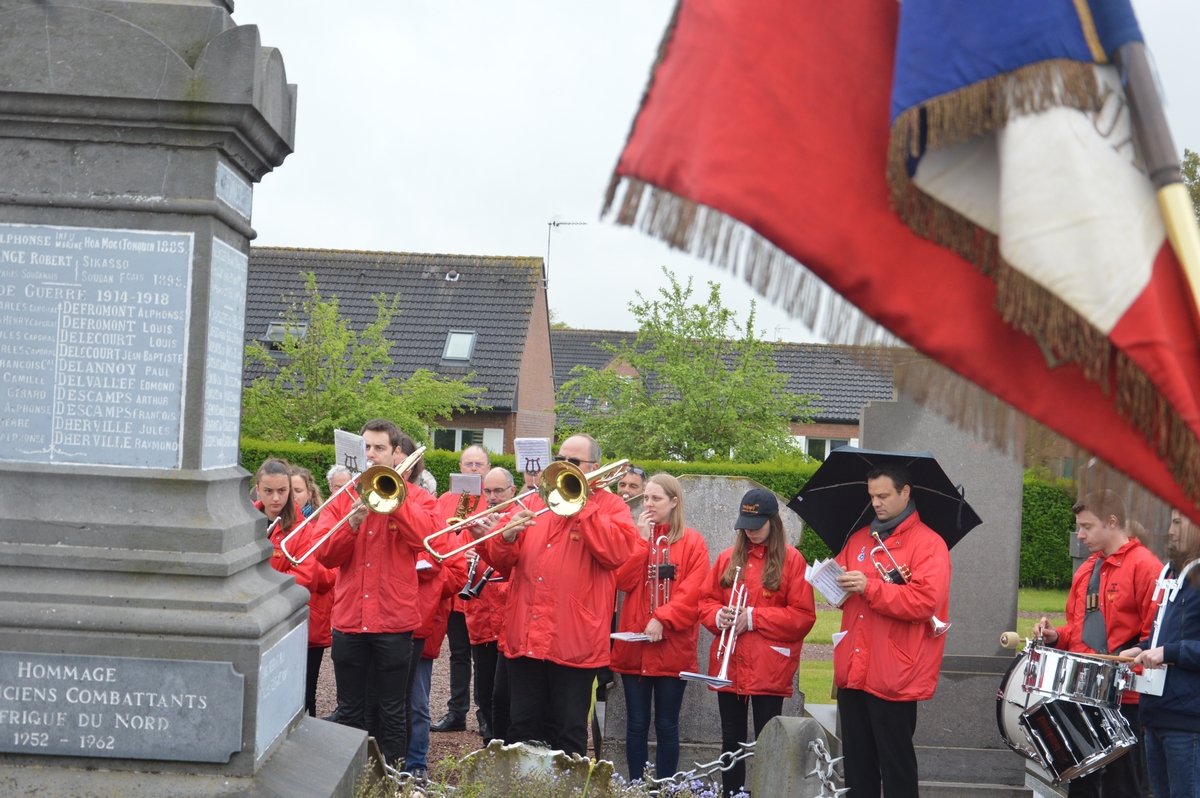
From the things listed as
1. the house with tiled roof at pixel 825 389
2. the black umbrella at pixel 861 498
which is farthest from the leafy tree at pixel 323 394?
the black umbrella at pixel 861 498

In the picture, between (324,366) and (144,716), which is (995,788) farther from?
(324,366)

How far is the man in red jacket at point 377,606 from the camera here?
6.39 metres

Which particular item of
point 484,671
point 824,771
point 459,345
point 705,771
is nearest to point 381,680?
point 705,771

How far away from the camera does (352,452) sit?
22.0ft

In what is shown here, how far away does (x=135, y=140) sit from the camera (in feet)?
12.7

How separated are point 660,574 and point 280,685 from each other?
133 inches

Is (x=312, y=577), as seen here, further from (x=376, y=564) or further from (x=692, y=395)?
(x=692, y=395)

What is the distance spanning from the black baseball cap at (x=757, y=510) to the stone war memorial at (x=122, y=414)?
3.42 m

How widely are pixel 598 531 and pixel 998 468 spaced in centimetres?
288

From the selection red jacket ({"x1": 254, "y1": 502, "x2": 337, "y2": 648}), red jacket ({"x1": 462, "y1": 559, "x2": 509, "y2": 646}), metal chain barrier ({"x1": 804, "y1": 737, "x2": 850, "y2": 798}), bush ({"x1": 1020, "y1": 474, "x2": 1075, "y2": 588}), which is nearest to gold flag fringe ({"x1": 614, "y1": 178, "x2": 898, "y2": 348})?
metal chain barrier ({"x1": 804, "y1": 737, "x2": 850, "y2": 798})

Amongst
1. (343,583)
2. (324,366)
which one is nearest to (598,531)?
(343,583)

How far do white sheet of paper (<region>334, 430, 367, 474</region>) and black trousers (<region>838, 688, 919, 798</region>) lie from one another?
3129 mm

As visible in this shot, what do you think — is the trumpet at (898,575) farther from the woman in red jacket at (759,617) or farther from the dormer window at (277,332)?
the dormer window at (277,332)

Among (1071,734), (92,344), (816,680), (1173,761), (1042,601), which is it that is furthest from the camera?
(1042,601)
